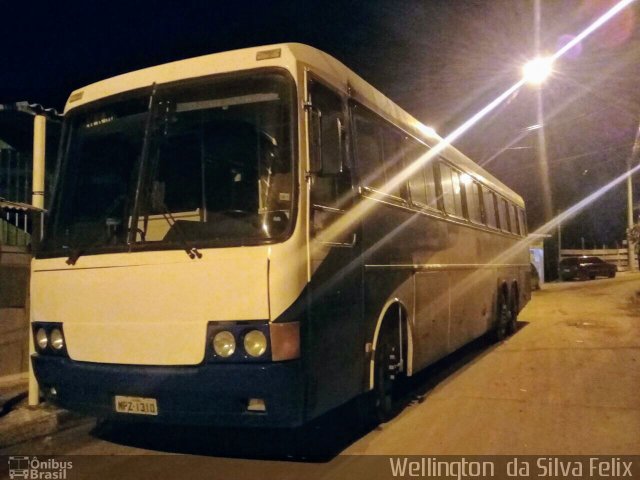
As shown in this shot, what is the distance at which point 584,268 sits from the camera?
37.8m

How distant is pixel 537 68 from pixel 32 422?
12.3 meters

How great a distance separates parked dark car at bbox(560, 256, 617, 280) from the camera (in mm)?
37875

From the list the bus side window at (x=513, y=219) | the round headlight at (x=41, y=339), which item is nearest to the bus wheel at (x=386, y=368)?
the round headlight at (x=41, y=339)

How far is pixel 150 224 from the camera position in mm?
4980

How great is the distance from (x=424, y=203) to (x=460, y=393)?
7.85ft

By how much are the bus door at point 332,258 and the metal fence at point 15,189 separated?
477 centimetres

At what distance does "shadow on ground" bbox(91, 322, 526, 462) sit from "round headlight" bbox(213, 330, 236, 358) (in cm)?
147

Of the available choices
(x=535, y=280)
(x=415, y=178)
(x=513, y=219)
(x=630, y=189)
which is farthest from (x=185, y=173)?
(x=630, y=189)

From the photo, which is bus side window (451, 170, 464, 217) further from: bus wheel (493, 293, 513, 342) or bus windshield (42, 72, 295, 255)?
bus windshield (42, 72, 295, 255)

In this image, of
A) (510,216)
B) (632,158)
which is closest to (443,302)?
(510,216)

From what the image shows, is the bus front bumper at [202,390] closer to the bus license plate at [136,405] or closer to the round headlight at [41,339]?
the bus license plate at [136,405]

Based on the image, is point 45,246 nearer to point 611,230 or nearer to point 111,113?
point 111,113

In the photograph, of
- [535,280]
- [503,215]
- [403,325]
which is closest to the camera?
[403,325]

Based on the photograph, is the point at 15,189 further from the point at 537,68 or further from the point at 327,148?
the point at 537,68
